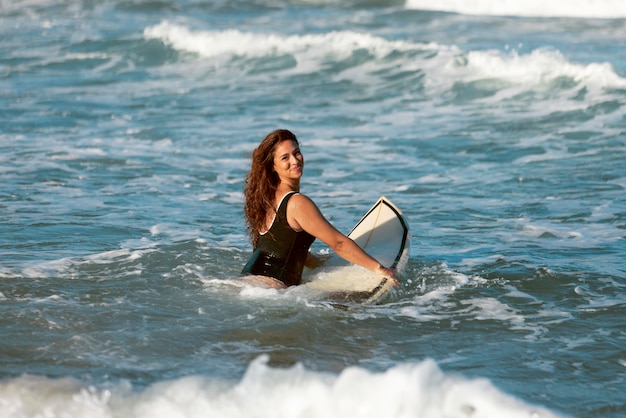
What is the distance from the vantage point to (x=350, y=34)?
70.5ft

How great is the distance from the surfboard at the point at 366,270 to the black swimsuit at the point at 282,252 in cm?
15

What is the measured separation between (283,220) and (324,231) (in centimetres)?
30

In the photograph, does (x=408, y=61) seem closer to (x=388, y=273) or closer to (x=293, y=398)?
(x=388, y=273)

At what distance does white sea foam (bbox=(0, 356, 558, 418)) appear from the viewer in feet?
16.2

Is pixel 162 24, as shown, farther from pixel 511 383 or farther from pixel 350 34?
pixel 511 383

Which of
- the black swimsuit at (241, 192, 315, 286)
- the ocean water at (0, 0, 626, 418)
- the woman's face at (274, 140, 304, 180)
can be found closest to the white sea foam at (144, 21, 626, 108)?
the ocean water at (0, 0, 626, 418)

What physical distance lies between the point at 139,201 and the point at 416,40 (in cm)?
1253

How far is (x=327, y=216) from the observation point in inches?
370

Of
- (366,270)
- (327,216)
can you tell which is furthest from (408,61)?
(366,270)

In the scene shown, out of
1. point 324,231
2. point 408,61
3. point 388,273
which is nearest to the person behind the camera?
point 324,231

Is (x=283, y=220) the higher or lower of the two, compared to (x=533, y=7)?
lower

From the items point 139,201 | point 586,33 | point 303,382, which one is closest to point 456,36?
point 586,33

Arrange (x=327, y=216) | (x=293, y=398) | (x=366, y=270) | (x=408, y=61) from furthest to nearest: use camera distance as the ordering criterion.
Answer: (x=408, y=61), (x=327, y=216), (x=366, y=270), (x=293, y=398)

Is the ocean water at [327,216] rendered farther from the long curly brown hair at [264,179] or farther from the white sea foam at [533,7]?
the white sea foam at [533,7]
